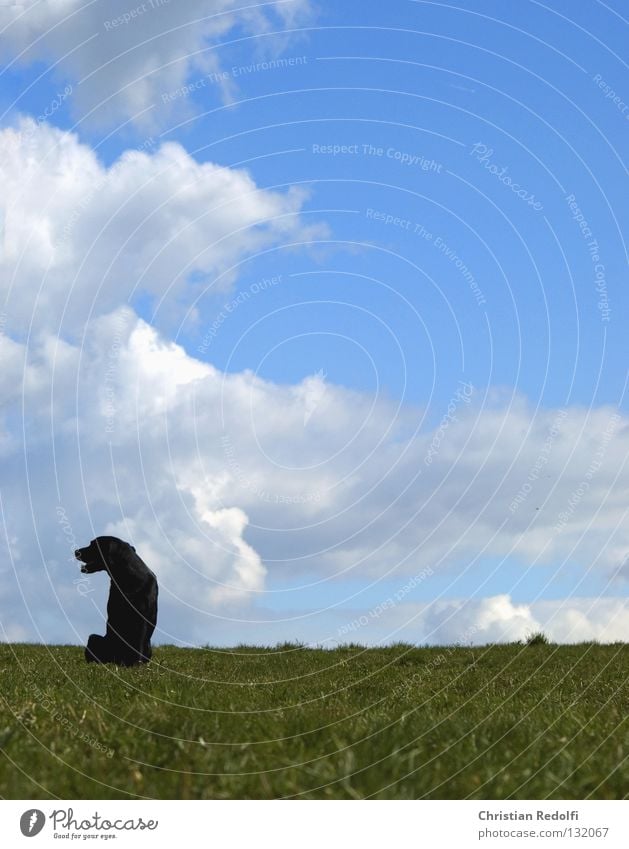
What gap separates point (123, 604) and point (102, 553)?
1089 mm

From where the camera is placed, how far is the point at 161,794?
587cm

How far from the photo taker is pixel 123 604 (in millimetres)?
18266

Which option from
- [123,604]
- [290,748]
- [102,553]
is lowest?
[290,748]

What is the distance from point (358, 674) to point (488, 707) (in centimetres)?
854

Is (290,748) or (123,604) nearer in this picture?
(290,748)

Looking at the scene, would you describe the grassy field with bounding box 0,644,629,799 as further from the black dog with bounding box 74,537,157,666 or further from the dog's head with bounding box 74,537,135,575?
the dog's head with bounding box 74,537,135,575

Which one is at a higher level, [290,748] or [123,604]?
[123,604]

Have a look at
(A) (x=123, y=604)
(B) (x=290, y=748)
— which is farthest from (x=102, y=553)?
(B) (x=290, y=748)

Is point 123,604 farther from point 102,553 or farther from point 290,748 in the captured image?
point 290,748

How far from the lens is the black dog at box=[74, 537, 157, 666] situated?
18016mm

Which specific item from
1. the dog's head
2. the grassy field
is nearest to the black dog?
the dog's head
